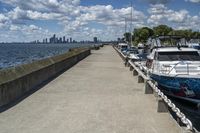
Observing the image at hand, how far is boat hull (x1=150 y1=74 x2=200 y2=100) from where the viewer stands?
15.4m

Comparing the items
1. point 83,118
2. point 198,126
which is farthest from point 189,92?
point 83,118

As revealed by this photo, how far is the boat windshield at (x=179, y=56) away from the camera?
1894 centimetres

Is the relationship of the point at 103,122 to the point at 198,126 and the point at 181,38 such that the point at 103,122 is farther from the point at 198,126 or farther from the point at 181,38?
the point at 181,38

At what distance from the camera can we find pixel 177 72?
1659 centimetres

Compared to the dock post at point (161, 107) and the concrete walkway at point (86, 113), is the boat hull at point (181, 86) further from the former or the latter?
the dock post at point (161, 107)

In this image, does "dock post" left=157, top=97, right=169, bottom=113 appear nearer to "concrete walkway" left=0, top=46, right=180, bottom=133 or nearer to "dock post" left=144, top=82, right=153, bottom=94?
"concrete walkway" left=0, top=46, right=180, bottom=133

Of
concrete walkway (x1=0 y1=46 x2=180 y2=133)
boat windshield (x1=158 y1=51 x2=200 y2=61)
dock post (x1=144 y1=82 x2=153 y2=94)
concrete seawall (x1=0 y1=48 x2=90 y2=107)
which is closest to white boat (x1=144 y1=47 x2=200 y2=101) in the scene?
boat windshield (x1=158 y1=51 x2=200 y2=61)

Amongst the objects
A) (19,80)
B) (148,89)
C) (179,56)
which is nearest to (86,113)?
(19,80)

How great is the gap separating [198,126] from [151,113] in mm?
3569

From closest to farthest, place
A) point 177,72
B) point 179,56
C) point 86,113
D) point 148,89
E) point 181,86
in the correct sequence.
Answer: point 86,113 → point 148,89 → point 181,86 → point 177,72 → point 179,56

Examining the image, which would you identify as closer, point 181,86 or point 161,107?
point 161,107

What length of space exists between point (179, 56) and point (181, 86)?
3646 mm

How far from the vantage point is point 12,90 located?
12.2m

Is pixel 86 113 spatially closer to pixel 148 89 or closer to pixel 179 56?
pixel 148 89
